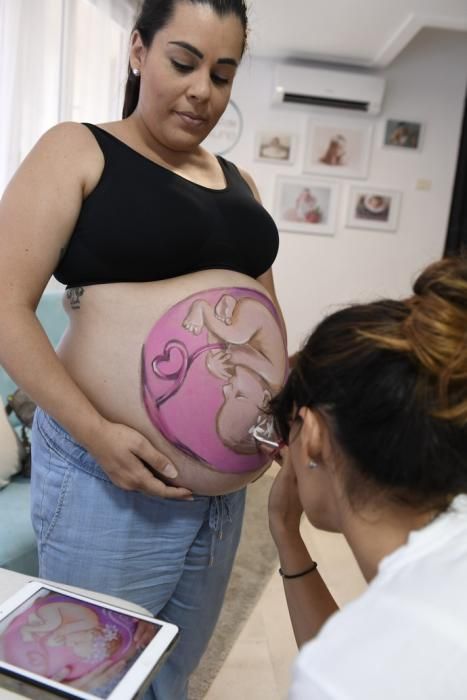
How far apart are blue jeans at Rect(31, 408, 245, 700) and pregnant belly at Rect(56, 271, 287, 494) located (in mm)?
63

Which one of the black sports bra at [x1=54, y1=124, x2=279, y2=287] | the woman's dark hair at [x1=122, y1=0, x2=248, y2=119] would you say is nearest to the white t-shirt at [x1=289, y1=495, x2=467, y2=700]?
the black sports bra at [x1=54, y1=124, x2=279, y2=287]

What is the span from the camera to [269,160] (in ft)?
11.4

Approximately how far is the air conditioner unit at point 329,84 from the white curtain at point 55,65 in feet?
3.16

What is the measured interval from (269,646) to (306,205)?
2.60 metres

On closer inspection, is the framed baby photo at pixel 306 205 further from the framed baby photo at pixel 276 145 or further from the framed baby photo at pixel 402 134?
the framed baby photo at pixel 402 134

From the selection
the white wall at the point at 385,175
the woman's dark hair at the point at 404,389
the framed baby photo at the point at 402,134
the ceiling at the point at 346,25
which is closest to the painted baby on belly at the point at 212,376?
the woman's dark hair at the point at 404,389

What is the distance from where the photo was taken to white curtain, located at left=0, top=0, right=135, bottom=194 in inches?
73.7

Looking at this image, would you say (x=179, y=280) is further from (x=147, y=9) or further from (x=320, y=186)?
(x=320, y=186)

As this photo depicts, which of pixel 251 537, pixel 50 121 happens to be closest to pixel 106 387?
pixel 251 537

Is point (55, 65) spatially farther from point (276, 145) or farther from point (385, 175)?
point (385, 175)

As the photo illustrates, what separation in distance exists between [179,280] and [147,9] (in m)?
0.42

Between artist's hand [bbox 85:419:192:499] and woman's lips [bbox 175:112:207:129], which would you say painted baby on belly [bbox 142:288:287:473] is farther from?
woman's lips [bbox 175:112:207:129]

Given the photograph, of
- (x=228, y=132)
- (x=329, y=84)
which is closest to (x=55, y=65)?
(x=228, y=132)

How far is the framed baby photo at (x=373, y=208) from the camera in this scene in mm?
3516
